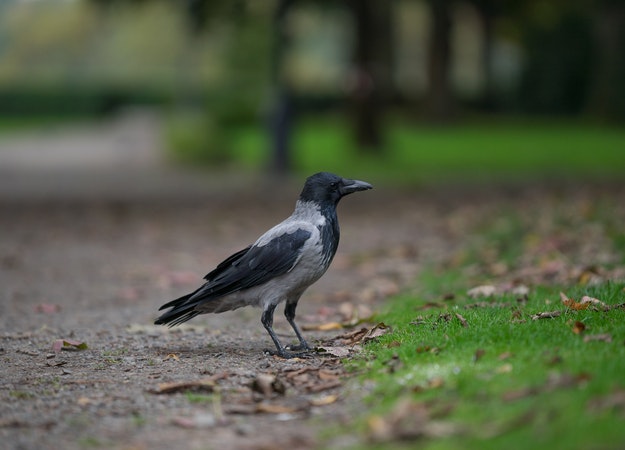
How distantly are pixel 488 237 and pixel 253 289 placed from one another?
6.39 m

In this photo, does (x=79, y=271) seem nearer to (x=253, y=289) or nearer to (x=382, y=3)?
(x=253, y=289)

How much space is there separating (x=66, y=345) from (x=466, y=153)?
77.7ft

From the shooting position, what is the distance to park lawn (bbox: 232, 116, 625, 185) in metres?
23.7

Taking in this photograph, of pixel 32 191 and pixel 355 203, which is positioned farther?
pixel 32 191

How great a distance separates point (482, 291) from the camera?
8.63 meters

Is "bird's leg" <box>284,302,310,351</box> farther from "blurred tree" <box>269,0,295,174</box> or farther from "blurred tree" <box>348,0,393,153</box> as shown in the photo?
"blurred tree" <box>348,0,393,153</box>

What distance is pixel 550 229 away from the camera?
12961 millimetres

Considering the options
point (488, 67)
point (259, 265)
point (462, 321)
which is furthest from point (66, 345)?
point (488, 67)

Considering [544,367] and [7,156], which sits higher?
[544,367]

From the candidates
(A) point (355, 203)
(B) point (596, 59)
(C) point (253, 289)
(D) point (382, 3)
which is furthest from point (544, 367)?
(B) point (596, 59)

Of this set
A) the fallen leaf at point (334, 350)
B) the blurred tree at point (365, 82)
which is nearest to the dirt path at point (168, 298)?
the fallen leaf at point (334, 350)

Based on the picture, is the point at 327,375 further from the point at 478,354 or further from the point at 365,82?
the point at 365,82

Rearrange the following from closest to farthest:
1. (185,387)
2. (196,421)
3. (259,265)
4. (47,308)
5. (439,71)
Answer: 1. (196,421)
2. (185,387)
3. (259,265)
4. (47,308)
5. (439,71)

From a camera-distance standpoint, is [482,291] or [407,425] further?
[482,291]
